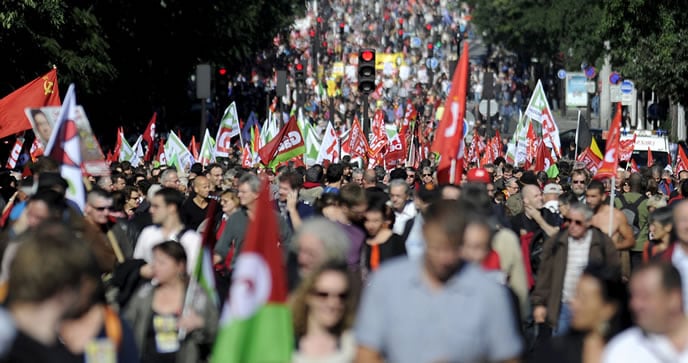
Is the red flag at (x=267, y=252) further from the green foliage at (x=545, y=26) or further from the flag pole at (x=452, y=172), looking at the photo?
the green foliage at (x=545, y=26)

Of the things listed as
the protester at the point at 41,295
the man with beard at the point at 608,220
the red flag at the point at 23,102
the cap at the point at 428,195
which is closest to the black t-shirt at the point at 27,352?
the protester at the point at 41,295

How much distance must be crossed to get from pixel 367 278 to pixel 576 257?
156 centimetres

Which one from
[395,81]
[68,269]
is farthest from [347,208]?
[395,81]

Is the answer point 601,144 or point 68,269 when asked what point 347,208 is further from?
point 601,144

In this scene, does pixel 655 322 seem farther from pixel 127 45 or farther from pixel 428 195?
pixel 127 45

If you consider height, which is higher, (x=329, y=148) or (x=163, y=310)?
(x=163, y=310)

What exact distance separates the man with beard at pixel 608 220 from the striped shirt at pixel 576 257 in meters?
1.27

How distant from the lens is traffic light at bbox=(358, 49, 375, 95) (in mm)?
27297

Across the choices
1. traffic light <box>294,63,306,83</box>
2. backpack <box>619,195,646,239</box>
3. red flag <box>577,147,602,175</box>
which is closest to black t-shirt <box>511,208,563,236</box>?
backpack <box>619,195,646,239</box>

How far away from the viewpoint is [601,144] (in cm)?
3769

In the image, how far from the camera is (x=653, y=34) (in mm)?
33031

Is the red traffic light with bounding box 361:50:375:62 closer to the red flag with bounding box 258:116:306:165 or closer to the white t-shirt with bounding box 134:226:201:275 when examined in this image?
the red flag with bounding box 258:116:306:165

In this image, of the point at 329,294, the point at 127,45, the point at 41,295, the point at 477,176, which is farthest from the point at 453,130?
the point at 127,45

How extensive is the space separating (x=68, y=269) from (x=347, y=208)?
16.8 ft
